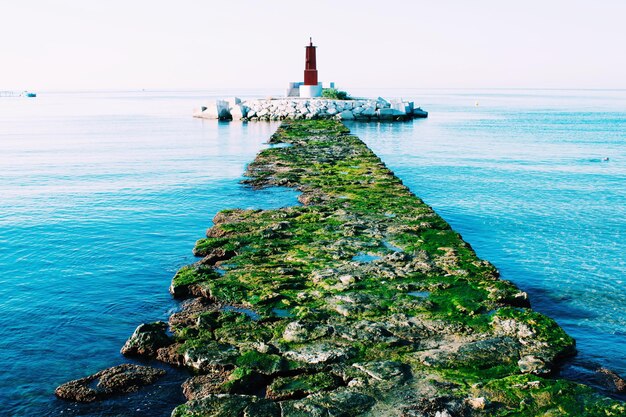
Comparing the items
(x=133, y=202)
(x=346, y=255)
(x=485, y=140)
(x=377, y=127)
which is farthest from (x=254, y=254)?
(x=377, y=127)

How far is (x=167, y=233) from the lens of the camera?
22031 mm

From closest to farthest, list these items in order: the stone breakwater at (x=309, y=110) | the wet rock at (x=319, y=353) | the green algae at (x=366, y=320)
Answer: the green algae at (x=366, y=320) < the wet rock at (x=319, y=353) < the stone breakwater at (x=309, y=110)

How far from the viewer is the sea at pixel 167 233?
11.9 meters

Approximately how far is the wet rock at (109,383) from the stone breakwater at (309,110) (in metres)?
64.5

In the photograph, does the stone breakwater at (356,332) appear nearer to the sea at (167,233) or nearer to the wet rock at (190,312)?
the wet rock at (190,312)

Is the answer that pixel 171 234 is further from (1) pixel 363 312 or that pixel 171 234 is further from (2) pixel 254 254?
(1) pixel 363 312

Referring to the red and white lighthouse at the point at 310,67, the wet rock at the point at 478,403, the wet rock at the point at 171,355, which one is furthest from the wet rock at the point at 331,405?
the red and white lighthouse at the point at 310,67

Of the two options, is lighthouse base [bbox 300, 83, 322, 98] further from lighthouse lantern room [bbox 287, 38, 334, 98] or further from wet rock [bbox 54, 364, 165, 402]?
wet rock [bbox 54, 364, 165, 402]

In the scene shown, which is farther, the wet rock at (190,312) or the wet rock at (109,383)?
the wet rock at (190,312)

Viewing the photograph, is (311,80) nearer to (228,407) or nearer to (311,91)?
(311,91)

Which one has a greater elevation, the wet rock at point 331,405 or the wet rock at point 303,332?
the wet rock at point 303,332

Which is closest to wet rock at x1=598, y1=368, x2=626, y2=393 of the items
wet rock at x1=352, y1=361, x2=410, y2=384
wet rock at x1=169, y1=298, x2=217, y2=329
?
wet rock at x1=352, y1=361, x2=410, y2=384

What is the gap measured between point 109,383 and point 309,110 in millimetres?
67064

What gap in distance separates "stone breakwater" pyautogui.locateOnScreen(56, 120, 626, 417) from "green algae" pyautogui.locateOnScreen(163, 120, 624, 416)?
0.11 feet
